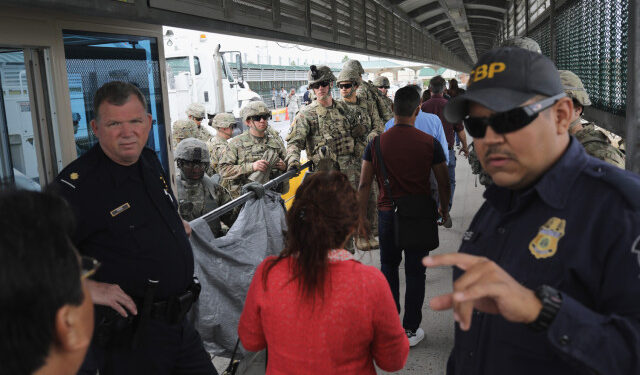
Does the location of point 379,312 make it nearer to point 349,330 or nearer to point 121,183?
point 349,330

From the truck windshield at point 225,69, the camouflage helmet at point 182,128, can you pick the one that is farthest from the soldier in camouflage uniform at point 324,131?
the truck windshield at point 225,69

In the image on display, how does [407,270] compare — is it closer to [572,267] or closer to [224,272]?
[224,272]

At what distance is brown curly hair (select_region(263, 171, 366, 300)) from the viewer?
5.97 ft

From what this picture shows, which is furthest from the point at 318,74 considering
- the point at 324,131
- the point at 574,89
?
the point at 574,89

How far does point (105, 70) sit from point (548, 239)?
9.46ft

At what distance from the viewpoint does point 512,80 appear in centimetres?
132

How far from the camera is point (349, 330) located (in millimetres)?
1825

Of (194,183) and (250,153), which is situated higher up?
(250,153)

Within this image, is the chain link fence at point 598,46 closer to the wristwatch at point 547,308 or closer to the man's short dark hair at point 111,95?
the wristwatch at point 547,308

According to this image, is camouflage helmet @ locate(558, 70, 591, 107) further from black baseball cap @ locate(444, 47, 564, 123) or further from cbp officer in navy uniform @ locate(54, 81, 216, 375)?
cbp officer in navy uniform @ locate(54, 81, 216, 375)

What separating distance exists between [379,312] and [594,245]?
2.83 feet

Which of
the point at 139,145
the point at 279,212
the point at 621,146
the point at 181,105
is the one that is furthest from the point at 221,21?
the point at 181,105

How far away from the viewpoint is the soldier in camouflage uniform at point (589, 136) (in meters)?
2.61

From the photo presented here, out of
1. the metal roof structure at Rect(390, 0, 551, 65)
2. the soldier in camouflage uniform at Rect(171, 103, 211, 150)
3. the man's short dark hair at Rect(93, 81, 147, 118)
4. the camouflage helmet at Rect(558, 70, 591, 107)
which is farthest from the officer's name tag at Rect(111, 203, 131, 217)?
the soldier in camouflage uniform at Rect(171, 103, 211, 150)
